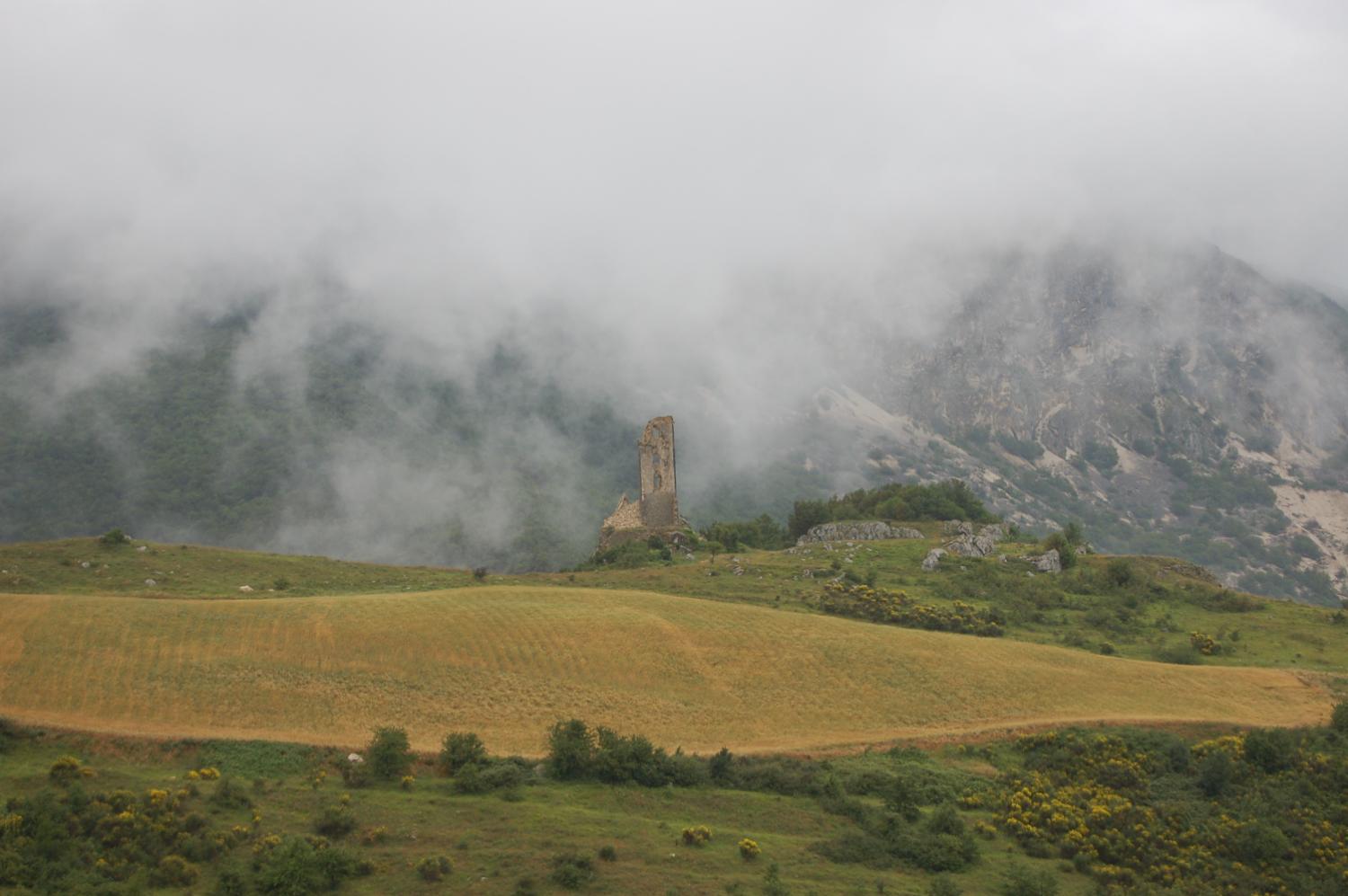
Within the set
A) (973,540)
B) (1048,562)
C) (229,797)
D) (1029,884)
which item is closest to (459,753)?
(229,797)

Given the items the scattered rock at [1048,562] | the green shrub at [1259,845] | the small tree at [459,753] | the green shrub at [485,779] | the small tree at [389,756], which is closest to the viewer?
the green shrub at [1259,845]

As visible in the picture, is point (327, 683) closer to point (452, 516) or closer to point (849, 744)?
point (849, 744)

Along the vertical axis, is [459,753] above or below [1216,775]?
above

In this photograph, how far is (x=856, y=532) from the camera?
80875mm

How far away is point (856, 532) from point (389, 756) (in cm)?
5444

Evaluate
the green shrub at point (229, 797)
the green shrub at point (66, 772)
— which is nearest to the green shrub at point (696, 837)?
the green shrub at point (229, 797)

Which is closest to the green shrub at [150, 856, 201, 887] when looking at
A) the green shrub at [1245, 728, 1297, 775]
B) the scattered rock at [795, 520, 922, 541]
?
the green shrub at [1245, 728, 1297, 775]

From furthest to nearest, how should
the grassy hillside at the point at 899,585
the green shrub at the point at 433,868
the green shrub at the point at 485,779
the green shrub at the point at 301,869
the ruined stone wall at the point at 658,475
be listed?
the ruined stone wall at the point at 658,475 → the grassy hillside at the point at 899,585 → the green shrub at the point at 485,779 → the green shrub at the point at 433,868 → the green shrub at the point at 301,869

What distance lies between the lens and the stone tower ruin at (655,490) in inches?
3300

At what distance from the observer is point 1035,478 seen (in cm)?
16700

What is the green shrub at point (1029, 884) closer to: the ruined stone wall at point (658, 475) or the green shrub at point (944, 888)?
the green shrub at point (944, 888)

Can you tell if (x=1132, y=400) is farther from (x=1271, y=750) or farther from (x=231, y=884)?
(x=231, y=884)

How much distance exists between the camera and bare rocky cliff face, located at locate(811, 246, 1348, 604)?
529ft

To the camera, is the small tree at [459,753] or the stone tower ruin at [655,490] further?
the stone tower ruin at [655,490]
